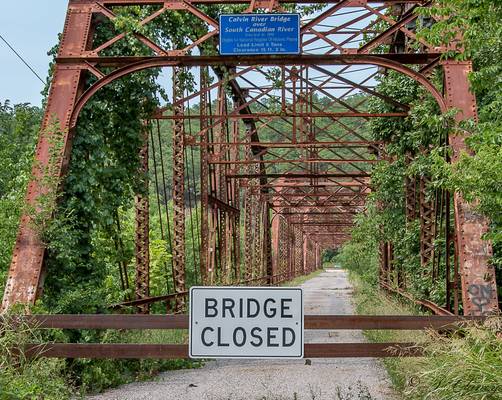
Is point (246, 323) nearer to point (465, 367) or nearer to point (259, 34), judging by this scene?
point (465, 367)

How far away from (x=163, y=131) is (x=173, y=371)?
36.6m

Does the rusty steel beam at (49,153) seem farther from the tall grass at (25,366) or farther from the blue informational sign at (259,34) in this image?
the blue informational sign at (259,34)

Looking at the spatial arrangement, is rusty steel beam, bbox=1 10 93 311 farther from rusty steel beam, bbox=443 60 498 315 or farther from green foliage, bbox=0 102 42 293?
rusty steel beam, bbox=443 60 498 315

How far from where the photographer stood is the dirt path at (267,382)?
11.2 metres

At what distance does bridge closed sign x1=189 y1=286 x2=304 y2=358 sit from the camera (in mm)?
5758

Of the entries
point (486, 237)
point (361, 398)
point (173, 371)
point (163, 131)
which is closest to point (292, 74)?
point (173, 371)

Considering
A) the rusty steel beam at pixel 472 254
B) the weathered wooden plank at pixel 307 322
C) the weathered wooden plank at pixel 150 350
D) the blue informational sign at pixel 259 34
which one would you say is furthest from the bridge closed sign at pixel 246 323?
the blue informational sign at pixel 259 34

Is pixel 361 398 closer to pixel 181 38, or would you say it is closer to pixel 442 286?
pixel 442 286

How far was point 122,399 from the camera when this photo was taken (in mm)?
11070

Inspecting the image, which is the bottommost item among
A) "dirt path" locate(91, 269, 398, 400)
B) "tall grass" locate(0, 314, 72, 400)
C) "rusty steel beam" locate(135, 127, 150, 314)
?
"dirt path" locate(91, 269, 398, 400)

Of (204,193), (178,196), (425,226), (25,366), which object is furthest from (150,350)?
(204,193)

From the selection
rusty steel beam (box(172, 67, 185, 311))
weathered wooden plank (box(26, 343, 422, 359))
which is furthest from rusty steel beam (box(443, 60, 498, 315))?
rusty steel beam (box(172, 67, 185, 311))

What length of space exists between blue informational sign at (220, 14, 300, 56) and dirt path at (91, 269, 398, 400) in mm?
5288

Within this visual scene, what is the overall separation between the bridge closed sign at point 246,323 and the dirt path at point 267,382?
13.6ft
